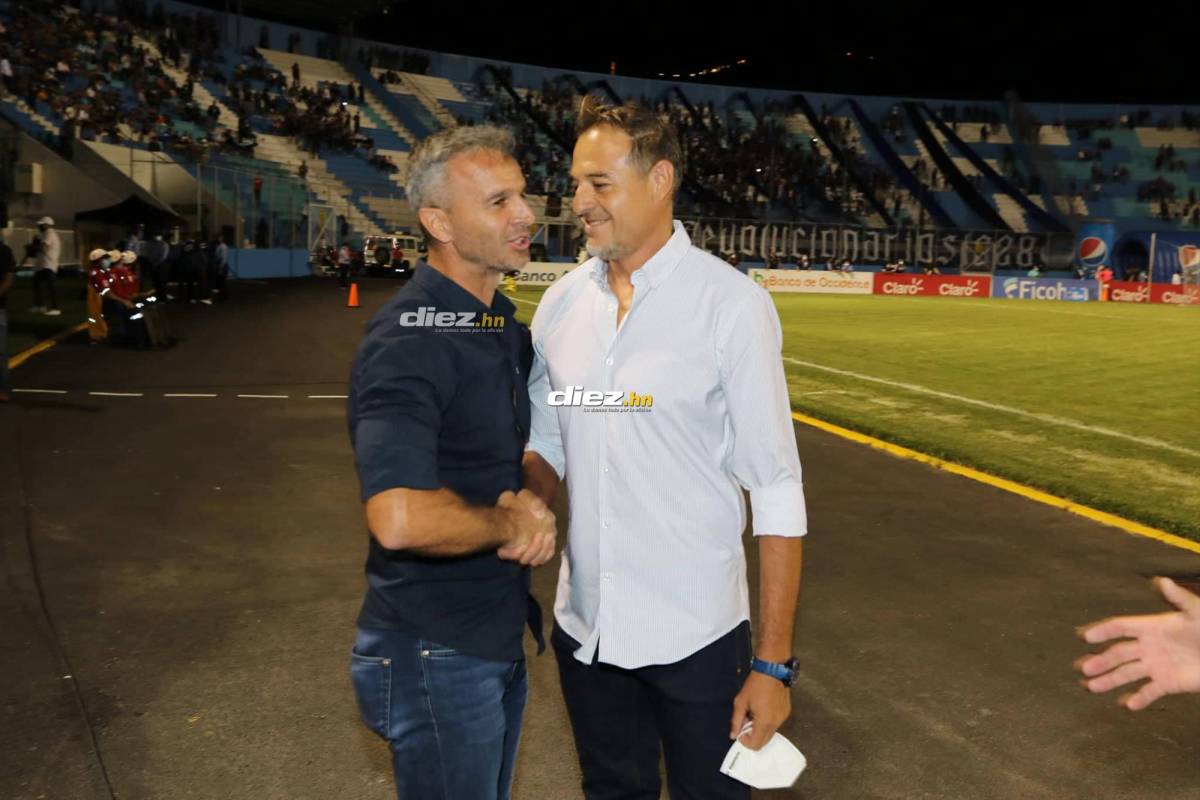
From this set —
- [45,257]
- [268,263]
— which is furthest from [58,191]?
[45,257]

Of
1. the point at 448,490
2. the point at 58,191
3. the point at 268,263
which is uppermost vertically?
the point at 58,191

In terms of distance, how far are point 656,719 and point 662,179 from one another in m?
1.48

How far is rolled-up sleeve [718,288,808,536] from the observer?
2.73 m

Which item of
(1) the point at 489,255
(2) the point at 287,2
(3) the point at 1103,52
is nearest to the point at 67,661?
(1) the point at 489,255

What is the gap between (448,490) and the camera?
2410 millimetres

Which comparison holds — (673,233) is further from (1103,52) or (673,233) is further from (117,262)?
(1103,52)

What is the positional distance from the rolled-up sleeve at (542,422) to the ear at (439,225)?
0.54 meters

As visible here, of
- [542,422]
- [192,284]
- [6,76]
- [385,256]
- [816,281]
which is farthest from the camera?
[385,256]

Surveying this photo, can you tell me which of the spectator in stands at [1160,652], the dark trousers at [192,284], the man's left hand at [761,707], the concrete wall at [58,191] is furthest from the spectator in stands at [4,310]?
the concrete wall at [58,191]

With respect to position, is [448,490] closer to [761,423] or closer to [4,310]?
[761,423]

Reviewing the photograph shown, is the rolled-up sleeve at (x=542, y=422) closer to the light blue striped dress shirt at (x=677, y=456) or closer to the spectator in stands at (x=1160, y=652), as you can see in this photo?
the light blue striped dress shirt at (x=677, y=456)

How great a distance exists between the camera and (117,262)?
19688 mm

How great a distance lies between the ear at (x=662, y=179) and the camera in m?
2.97

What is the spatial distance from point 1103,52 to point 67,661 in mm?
85810
